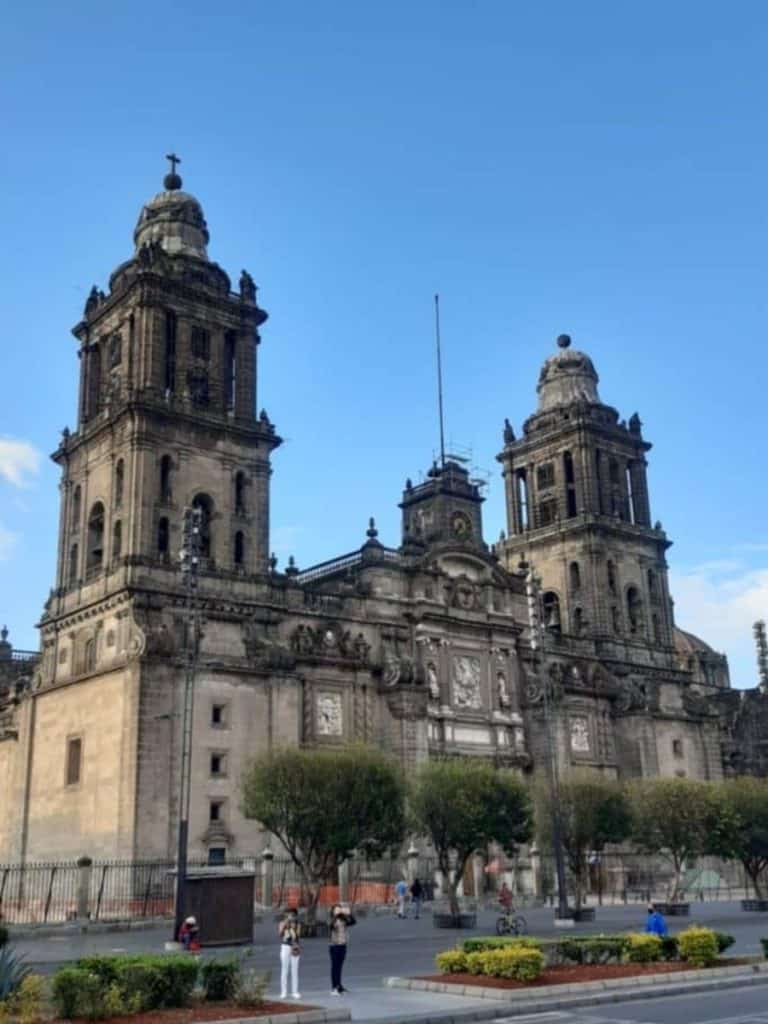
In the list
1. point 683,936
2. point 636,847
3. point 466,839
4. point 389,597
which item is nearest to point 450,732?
point 389,597

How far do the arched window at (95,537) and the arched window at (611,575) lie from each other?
104 feet

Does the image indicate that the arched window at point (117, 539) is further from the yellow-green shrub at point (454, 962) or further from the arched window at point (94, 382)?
the yellow-green shrub at point (454, 962)

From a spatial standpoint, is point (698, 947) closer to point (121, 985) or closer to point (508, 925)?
point (508, 925)

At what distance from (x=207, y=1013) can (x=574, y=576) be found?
56953 mm

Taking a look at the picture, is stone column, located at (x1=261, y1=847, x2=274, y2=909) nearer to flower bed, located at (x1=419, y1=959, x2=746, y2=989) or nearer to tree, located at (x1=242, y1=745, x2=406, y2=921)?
tree, located at (x1=242, y1=745, x2=406, y2=921)

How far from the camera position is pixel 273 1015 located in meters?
17.0

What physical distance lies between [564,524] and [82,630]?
108 ft

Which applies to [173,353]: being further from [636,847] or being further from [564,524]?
[636,847]

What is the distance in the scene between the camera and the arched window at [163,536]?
169ft

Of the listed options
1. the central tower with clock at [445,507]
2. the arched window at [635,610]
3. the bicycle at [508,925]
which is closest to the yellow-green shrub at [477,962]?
the bicycle at [508,925]

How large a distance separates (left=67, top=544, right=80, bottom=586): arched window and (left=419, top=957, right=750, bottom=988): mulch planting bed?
3629 cm

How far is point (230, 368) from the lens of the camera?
57719 millimetres

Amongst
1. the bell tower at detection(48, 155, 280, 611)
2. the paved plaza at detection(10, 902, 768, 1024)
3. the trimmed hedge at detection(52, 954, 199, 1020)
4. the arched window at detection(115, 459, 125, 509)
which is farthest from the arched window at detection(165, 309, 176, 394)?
the trimmed hedge at detection(52, 954, 199, 1020)

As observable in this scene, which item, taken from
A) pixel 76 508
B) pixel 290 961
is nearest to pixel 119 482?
pixel 76 508
